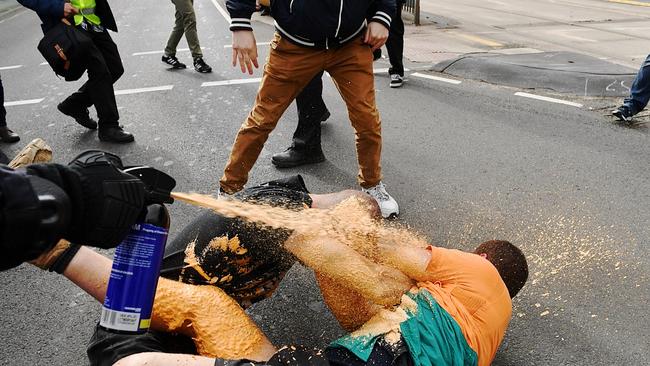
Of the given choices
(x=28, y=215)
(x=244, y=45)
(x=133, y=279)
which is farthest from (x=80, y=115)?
(x=28, y=215)

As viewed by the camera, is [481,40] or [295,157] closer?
[295,157]

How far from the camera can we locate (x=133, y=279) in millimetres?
1566

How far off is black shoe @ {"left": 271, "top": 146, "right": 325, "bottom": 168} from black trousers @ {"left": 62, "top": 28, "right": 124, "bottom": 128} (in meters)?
1.44

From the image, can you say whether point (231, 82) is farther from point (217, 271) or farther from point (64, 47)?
point (217, 271)

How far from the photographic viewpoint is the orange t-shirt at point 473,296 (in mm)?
1920

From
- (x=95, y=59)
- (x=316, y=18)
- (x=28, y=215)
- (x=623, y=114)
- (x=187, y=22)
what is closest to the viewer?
(x=28, y=215)

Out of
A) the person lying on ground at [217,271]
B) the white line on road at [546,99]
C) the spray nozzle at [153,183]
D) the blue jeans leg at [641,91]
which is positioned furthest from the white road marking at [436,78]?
the spray nozzle at [153,183]

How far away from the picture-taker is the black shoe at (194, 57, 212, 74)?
670 cm

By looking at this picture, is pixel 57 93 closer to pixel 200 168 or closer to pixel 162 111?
pixel 162 111

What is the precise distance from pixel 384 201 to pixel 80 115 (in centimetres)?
278

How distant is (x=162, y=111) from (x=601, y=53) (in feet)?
19.5

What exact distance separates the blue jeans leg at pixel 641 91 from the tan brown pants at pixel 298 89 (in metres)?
2.70

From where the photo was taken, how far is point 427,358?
1817 millimetres

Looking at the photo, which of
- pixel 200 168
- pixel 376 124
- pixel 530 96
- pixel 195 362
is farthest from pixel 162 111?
pixel 195 362
